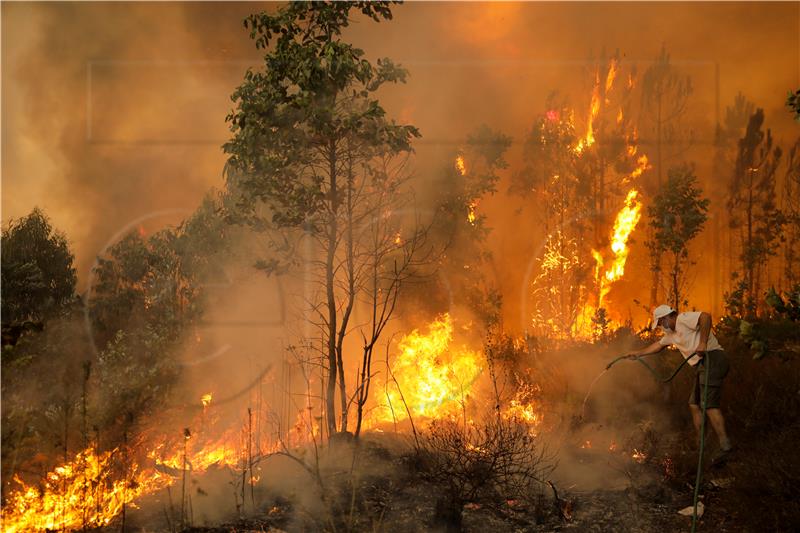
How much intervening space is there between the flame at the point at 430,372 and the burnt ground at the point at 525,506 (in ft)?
18.0

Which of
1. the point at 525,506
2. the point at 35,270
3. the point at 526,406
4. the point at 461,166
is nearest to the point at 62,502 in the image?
the point at 525,506

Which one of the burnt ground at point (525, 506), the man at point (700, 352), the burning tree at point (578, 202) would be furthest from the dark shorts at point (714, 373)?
the burning tree at point (578, 202)

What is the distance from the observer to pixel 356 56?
769 centimetres

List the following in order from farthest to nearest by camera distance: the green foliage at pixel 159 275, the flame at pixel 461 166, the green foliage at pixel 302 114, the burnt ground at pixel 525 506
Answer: the green foliage at pixel 159 275, the flame at pixel 461 166, the green foliage at pixel 302 114, the burnt ground at pixel 525 506

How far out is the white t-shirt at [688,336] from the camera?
7125 mm

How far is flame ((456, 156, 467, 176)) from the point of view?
773 inches

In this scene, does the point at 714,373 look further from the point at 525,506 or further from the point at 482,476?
the point at 482,476

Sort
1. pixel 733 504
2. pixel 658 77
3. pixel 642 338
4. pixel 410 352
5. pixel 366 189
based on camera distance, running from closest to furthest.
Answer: pixel 733 504
pixel 366 189
pixel 642 338
pixel 410 352
pixel 658 77

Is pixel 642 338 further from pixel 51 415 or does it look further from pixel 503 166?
pixel 51 415

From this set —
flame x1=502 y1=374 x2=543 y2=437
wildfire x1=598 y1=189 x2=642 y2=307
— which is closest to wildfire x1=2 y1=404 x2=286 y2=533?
flame x1=502 y1=374 x2=543 y2=437

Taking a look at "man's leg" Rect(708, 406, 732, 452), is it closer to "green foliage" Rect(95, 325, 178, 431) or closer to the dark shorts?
the dark shorts

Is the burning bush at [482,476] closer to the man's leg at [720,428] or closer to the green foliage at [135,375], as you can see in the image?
the man's leg at [720,428]

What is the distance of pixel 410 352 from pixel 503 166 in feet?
26.1

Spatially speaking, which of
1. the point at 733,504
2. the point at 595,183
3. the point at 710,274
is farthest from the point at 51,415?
the point at 710,274
